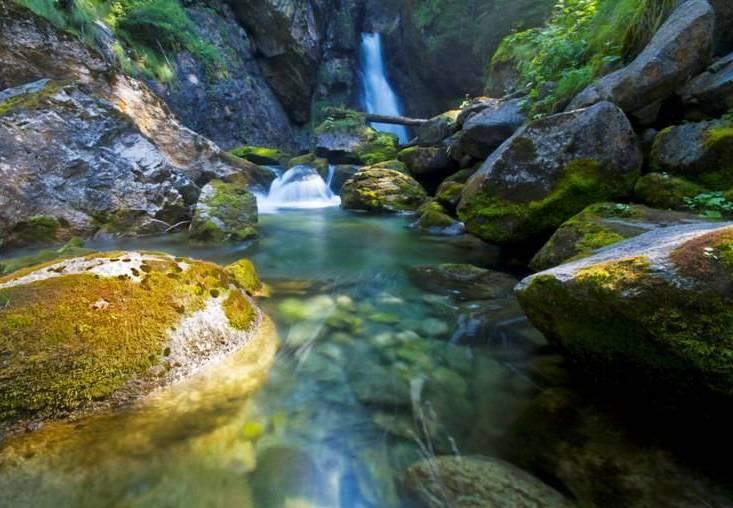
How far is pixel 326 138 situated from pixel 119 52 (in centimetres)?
759

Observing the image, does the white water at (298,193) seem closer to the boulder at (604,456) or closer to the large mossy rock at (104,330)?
the large mossy rock at (104,330)

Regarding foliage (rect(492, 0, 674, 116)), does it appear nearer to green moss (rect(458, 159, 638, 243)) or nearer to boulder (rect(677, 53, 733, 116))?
boulder (rect(677, 53, 733, 116))

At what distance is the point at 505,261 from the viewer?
564 centimetres

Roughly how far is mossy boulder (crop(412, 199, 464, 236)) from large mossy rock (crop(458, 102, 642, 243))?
2.63m

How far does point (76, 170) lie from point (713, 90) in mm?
9447

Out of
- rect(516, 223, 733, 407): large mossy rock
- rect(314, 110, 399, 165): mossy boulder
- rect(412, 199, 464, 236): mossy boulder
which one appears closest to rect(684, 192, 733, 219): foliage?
rect(516, 223, 733, 407): large mossy rock

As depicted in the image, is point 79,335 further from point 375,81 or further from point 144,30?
point 375,81

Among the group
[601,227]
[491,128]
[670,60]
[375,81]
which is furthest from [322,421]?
[375,81]

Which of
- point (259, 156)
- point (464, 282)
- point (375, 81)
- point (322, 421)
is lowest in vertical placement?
point (322, 421)

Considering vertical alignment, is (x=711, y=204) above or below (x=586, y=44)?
below

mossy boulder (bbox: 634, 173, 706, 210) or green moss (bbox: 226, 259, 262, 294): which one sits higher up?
mossy boulder (bbox: 634, 173, 706, 210)

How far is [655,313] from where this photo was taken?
1834 mm

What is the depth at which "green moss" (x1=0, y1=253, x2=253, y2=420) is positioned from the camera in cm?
207

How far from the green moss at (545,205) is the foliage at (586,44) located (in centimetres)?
234
